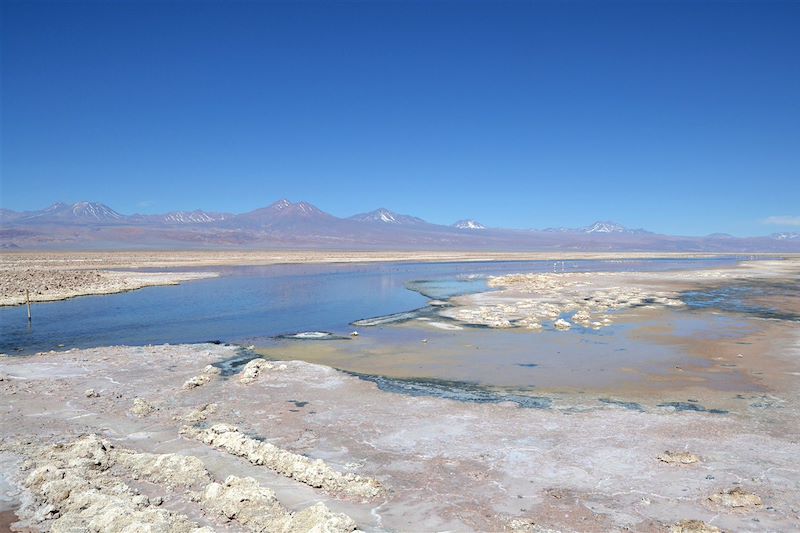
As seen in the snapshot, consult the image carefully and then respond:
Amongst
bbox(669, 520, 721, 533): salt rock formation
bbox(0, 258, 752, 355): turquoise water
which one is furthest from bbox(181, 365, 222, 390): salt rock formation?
bbox(669, 520, 721, 533): salt rock formation

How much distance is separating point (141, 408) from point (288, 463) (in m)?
4.24

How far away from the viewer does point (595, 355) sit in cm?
1577

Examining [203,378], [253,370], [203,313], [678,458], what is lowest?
[203,313]

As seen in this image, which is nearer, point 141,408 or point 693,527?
point 693,527

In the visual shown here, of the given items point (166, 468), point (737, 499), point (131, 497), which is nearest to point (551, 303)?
point (737, 499)

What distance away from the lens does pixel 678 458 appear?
787 centimetres

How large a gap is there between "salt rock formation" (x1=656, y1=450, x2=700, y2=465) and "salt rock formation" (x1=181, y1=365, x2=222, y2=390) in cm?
951

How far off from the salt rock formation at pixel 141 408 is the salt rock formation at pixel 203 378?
144cm

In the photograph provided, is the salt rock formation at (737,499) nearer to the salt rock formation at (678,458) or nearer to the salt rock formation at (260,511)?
the salt rock formation at (678,458)

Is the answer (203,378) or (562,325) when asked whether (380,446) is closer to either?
(203,378)

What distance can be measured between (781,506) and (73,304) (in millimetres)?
30220

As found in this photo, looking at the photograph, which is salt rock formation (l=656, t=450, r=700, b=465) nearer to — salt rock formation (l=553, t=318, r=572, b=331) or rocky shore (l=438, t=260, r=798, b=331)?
salt rock formation (l=553, t=318, r=572, b=331)

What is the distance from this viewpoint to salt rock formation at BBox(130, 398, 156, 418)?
1003 cm

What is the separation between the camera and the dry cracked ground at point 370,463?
6.25 meters
